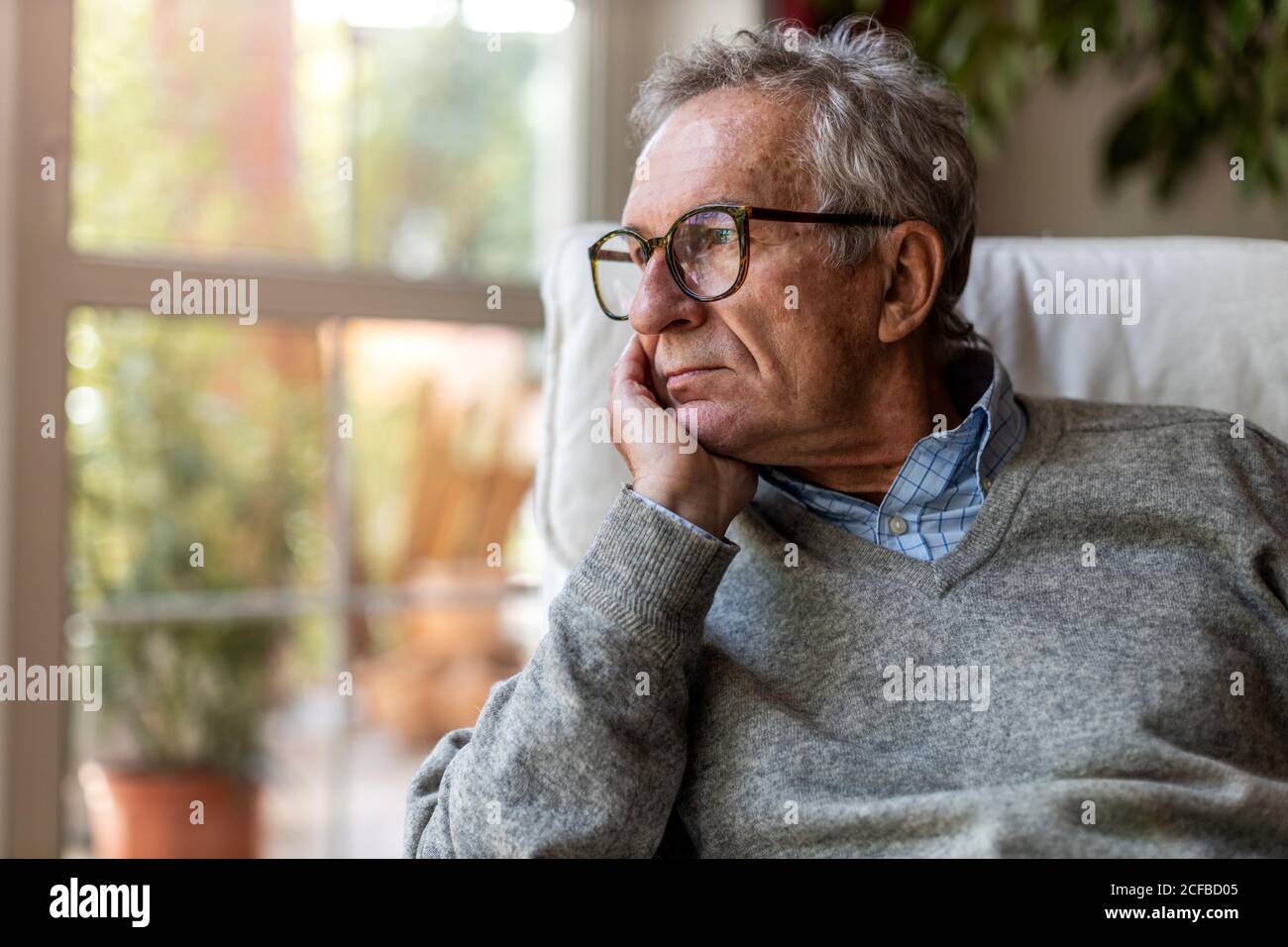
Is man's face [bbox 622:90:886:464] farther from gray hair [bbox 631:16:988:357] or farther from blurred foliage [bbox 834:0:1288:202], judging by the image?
blurred foliage [bbox 834:0:1288:202]

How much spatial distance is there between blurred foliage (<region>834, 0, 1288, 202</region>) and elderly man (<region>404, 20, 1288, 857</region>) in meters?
0.79

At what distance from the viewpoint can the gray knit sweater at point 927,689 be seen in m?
1.02

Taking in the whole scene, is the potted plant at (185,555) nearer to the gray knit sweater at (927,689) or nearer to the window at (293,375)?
the window at (293,375)

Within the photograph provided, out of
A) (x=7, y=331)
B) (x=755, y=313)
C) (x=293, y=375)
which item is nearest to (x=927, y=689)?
(x=755, y=313)

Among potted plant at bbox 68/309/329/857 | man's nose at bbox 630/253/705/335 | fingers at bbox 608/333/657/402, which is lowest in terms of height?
potted plant at bbox 68/309/329/857

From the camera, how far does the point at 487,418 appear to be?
249 cm

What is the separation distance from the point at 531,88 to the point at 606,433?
1.13 metres

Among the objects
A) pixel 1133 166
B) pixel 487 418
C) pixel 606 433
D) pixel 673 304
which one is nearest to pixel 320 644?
pixel 487 418

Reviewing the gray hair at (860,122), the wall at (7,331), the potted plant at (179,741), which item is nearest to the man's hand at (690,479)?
the gray hair at (860,122)

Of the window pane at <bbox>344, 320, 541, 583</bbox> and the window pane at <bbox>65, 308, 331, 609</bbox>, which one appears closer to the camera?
the window pane at <bbox>65, 308, 331, 609</bbox>

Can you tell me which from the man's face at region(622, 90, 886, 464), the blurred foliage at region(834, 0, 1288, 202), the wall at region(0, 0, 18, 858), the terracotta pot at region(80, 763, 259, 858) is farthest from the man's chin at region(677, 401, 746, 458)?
the terracotta pot at region(80, 763, 259, 858)

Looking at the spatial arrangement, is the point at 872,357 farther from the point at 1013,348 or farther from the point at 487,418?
the point at 487,418

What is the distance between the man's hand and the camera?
1.13 meters

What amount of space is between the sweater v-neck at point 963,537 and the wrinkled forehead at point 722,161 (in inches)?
12.0
